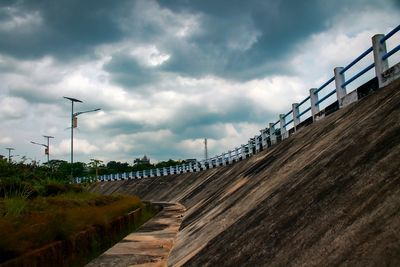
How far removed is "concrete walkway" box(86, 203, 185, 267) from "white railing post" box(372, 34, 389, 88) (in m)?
5.93

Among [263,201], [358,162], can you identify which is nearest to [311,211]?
[358,162]

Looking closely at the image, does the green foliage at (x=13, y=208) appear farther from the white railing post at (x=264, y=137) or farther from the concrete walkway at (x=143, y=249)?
the white railing post at (x=264, y=137)

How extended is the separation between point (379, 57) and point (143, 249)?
6591mm

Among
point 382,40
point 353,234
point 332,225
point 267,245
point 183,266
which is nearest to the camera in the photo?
point 353,234

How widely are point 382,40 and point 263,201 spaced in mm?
4879

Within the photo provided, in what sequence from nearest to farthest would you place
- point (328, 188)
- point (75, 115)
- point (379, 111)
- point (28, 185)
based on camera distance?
point (328, 188) → point (379, 111) → point (28, 185) → point (75, 115)

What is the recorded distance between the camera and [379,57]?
876cm

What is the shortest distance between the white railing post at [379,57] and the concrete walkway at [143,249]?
5926 millimetres

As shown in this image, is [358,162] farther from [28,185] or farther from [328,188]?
[28,185]

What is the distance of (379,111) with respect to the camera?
6410 millimetres

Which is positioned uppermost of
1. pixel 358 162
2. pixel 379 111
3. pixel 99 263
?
pixel 379 111

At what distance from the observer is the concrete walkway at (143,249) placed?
7168 millimetres

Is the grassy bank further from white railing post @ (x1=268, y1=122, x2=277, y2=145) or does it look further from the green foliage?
white railing post @ (x1=268, y1=122, x2=277, y2=145)

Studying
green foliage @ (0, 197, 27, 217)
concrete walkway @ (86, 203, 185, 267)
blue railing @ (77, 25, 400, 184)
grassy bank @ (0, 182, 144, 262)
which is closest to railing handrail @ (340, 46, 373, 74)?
blue railing @ (77, 25, 400, 184)
